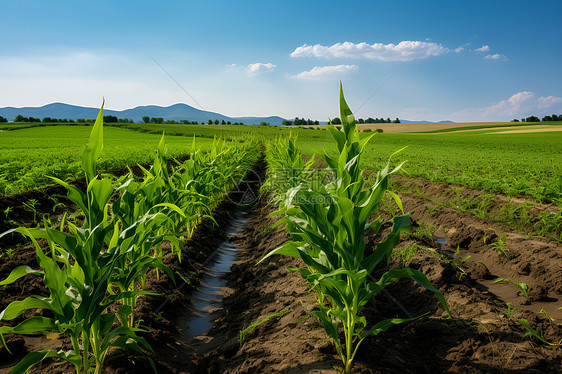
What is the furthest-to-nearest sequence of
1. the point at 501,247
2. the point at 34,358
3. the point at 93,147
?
1. the point at 501,247
2. the point at 93,147
3. the point at 34,358

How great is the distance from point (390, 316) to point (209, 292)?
2322 millimetres

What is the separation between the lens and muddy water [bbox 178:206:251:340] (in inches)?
136

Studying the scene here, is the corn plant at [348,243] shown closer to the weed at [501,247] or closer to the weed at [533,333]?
the weed at [533,333]

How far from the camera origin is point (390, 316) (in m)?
2.97

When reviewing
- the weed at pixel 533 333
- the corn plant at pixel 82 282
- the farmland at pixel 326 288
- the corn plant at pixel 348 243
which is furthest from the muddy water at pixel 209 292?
the weed at pixel 533 333

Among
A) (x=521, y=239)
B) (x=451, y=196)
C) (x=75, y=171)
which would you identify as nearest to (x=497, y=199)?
(x=451, y=196)

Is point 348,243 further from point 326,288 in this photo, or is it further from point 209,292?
point 209,292

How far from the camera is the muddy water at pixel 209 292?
346 centimetres

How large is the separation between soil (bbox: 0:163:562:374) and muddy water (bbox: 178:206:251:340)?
3.9 inches

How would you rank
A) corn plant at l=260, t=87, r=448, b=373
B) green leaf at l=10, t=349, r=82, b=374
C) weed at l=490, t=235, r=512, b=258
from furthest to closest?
weed at l=490, t=235, r=512, b=258, corn plant at l=260, t=87, r=448, b=373, green leaf at l=10, t=349, r=82, b=374

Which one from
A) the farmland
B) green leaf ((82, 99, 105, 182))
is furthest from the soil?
green leaf ((82, 99, 105, 182))

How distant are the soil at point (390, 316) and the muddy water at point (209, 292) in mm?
99

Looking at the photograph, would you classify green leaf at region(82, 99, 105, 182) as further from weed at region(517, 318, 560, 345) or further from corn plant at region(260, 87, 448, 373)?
weed at region(517, 318, 560, 345)

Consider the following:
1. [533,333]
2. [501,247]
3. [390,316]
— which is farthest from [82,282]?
[501,247]
